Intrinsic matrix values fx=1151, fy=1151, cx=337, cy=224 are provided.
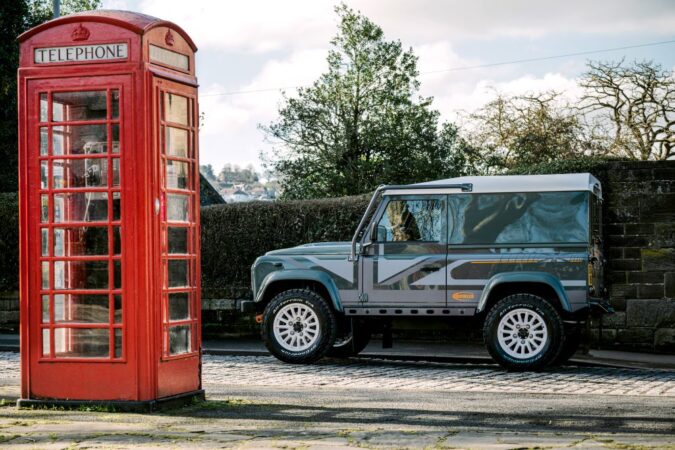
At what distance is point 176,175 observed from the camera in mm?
9156

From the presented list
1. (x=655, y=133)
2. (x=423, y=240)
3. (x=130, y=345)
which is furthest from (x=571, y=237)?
(x=655, y=133)

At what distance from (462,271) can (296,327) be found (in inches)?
83.8

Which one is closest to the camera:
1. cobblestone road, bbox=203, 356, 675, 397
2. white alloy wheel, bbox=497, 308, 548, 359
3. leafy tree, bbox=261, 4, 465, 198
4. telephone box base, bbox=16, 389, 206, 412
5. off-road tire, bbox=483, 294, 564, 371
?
telephone box base, bbox=16, 389, 206, 412

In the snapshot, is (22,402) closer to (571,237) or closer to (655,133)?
(571,237)

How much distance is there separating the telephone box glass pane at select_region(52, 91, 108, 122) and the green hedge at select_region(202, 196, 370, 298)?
29.5 feet

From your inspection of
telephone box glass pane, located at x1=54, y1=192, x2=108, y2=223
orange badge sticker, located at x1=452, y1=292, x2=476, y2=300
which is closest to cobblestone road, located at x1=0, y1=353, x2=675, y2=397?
orange badge sticker, located at x1=452, y1=292, x2=476, y2=300

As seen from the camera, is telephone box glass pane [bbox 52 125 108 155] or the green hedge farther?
the green hedge

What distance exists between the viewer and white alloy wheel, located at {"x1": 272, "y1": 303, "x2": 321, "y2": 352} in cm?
1380

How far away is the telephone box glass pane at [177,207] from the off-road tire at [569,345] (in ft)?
19.2

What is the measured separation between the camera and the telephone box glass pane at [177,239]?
902 centimetres

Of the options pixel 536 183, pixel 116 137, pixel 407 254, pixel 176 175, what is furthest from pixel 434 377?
pixel 116 137

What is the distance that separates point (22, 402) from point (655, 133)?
96.7 feet

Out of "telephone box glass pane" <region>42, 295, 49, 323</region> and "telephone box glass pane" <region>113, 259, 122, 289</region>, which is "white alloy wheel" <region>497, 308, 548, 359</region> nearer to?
"telephone box glass pane" <region>113, 259, 122, 289</region>

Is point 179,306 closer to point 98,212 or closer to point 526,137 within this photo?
point 98,212
